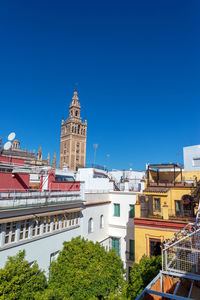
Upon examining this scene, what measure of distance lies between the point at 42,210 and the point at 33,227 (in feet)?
4.33

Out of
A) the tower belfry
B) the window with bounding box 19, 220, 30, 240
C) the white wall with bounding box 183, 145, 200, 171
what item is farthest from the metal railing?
the tower belfry

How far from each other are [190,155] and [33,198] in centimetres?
2648

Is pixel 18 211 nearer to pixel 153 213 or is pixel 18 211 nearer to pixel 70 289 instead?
pixel 70 289

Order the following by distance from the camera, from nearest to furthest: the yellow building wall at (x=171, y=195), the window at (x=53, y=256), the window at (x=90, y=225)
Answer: the window at (x=53, y=256)
the yellow building wall at (x=171, y=195)
the window at (x=90, y=225)

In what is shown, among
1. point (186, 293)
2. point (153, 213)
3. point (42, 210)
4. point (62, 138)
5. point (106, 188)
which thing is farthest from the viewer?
point (62, 138)

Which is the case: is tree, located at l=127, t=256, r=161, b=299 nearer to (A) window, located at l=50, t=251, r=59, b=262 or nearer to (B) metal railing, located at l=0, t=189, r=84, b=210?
(A) window, located at l=50, t=251, r=59, b=262

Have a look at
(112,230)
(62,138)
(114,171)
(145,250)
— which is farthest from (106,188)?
(62,138)

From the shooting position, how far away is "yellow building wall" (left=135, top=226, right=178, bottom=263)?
15.9m

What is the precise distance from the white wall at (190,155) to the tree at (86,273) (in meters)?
22.3

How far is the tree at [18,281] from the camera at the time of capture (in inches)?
368

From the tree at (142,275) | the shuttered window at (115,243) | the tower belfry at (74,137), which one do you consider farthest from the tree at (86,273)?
the tower belfry at (74,137)

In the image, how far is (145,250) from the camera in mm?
16516

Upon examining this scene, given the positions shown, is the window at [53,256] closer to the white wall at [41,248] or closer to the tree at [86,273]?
the white wall at [41,248]

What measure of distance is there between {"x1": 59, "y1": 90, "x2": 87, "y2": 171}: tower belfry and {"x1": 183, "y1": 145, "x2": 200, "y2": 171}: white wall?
73433 millimetres
